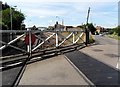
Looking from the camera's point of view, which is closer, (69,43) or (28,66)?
(28,66)

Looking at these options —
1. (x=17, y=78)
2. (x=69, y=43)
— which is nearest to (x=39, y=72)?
(x=17, y=78)

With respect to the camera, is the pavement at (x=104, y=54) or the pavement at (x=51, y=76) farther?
the pavement at (x=104, y=54)

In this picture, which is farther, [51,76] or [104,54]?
[104,54]

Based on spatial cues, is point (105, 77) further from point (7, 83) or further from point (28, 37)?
point (28, 37)

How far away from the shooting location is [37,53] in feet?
40.8

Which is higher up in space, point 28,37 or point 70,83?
point 28,37

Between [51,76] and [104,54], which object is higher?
[51,76]

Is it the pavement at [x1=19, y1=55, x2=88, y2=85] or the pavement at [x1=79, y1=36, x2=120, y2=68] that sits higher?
the pavement at [x1=19, y1=55, x2=88, y2=85]

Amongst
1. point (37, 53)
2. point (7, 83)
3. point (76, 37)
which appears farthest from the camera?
point (76, 37)

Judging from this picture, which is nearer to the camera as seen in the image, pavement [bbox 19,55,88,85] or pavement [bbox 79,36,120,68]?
pavement [bbox 19,55,88,85]

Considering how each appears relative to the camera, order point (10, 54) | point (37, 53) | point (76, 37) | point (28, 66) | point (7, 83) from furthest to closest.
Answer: point (76, 37) < point (37, 53) < point (10, 54) < point (28, 66) < point (7, 83)

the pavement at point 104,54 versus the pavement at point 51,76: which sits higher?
the pavement at point 51,76

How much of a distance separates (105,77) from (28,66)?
302 centimetres

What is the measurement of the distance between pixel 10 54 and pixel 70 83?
487cm
